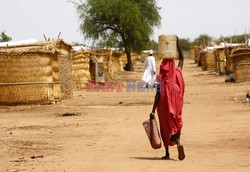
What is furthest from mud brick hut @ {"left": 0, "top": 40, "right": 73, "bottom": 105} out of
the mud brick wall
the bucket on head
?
the bucket on head

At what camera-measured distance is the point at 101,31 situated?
44094 mm

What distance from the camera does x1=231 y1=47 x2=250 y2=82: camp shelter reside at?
22.9m

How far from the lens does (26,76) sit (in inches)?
651

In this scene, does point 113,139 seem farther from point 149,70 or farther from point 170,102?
point 149,70

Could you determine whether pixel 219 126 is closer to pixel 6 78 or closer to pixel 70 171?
pixel 70 171

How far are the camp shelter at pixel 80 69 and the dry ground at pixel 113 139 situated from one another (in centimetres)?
795

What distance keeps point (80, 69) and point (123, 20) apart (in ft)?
56.8

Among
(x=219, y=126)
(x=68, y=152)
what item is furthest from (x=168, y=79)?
(x=219, y=126)

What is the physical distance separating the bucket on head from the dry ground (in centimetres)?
138

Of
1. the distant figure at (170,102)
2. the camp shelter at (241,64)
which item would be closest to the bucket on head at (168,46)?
the distant figure at (170,102)

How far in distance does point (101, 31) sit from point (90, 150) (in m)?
36.5

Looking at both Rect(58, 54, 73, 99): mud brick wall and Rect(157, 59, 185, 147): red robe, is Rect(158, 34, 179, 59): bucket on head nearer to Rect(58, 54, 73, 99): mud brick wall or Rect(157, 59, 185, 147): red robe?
Rect(157, 59, 185, 147): red robe

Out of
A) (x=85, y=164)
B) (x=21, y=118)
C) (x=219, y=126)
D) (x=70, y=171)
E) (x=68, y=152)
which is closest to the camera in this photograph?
(x=70, y=171)

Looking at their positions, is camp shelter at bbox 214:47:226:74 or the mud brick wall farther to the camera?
camp shelter at bbox 214:47:226:74
